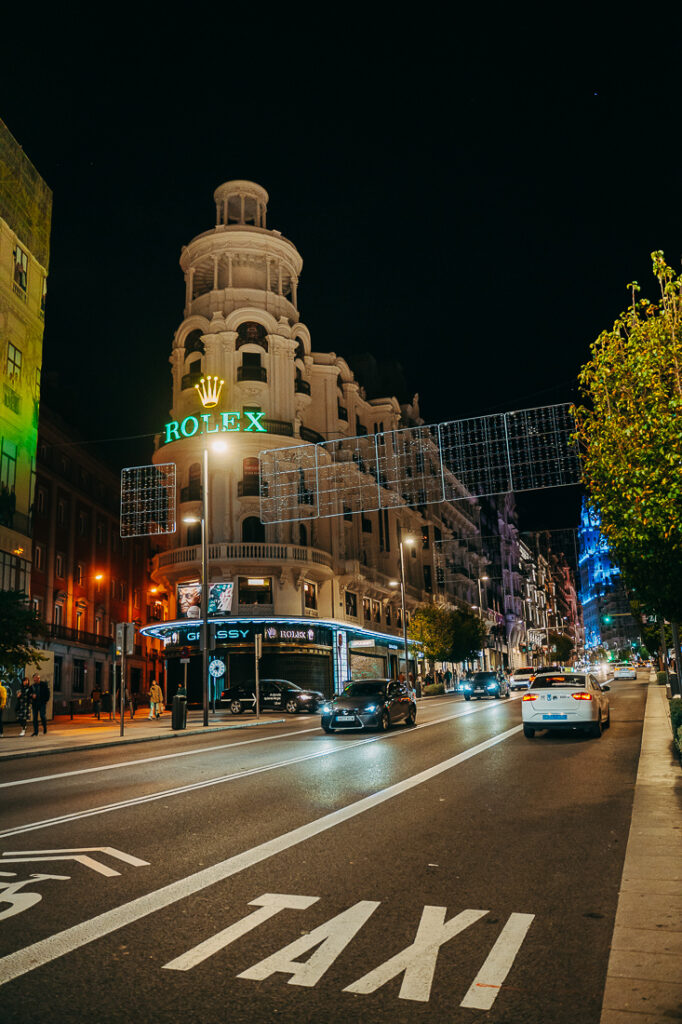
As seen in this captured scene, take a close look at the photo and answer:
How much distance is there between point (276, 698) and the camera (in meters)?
36.0

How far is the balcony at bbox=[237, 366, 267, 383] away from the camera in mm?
46344

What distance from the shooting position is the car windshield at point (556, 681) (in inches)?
737

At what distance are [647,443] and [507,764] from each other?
18.9 feet

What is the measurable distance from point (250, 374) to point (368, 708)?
96.0 ft

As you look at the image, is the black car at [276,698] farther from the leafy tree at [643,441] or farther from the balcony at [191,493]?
the leafy tree at [643,441]

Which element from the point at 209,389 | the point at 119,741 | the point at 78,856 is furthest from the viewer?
the point at 209,389

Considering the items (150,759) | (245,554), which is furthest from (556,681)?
(245,554)

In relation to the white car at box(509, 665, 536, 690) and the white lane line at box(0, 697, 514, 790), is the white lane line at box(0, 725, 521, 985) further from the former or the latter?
the white car at box(509, 665, 536, 690)

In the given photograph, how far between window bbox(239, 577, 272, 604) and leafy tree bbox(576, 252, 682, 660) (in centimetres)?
3016

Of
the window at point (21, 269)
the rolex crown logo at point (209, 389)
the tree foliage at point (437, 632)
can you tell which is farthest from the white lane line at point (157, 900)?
the tree foliage at point (437, 632)

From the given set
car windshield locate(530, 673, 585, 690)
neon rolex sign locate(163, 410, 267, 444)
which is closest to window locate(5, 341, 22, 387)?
neon rolex sign locate(163, 410, 267, 444)

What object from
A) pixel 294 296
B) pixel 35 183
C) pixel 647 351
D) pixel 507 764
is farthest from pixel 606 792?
pixel 294 296

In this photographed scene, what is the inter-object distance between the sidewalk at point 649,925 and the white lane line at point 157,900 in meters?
2.99

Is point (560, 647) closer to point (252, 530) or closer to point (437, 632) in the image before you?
point (437, 632)
